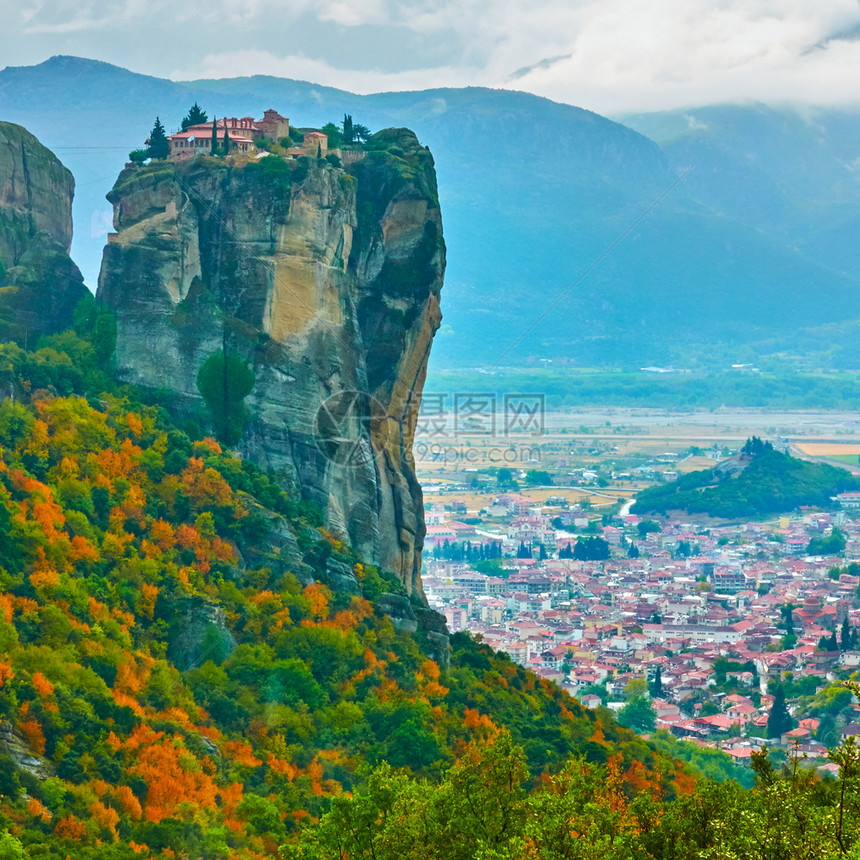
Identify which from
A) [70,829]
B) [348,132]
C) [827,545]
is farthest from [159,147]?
[827,545]

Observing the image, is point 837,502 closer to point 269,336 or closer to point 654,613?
point 654,613

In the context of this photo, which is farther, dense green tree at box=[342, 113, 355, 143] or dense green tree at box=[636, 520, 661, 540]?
dense green tree at box=[636, 520, 661, 540]

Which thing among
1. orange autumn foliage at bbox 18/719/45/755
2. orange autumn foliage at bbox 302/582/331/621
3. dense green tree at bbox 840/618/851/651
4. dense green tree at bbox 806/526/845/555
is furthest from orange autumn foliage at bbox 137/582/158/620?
dense green tree at bbox 806/526/845/555

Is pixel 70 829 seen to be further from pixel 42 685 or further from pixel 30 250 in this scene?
pixel 30 250

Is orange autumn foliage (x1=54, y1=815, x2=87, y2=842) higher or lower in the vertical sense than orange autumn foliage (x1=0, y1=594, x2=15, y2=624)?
lower

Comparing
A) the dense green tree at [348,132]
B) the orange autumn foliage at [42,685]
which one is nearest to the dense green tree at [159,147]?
the dense green tree at [348,132]

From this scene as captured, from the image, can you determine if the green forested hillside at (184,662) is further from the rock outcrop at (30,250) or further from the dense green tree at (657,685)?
the dense green tree at (657,685)

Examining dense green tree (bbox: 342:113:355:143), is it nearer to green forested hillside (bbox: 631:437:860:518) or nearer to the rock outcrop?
the rock outcrop
